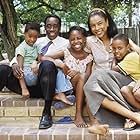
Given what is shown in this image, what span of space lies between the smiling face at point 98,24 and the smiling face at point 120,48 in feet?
0.69

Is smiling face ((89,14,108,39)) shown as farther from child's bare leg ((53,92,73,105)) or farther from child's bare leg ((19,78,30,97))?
child's bare leg ((19,78,30,97))

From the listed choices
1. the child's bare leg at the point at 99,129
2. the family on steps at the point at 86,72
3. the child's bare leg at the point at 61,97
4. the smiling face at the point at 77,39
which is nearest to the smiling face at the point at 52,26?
the family on steps at the point at 86,72

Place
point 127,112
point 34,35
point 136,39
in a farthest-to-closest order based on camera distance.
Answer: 1. point 136,39
2. point 34,35
3. point 127,112

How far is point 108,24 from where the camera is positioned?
134 inches

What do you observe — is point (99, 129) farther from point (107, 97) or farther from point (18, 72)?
point (18, 72)

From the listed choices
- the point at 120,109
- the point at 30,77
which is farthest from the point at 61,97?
the point at 120,109

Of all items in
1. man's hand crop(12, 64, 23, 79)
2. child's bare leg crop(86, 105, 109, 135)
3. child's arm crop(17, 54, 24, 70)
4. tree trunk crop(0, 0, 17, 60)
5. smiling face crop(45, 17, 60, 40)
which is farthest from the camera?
tree trunk crop(0, 0, 17, 60)

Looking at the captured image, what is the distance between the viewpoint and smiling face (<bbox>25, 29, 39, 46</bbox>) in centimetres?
343

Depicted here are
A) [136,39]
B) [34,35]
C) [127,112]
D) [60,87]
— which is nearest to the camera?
[127,112]

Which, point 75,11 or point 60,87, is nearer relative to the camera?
point 60,87

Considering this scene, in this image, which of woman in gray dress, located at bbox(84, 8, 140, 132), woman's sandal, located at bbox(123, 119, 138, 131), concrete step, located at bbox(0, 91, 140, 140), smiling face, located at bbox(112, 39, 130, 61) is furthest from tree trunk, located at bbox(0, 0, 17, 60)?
woman's sandal, located at bbox(123, 119, 138, 131)

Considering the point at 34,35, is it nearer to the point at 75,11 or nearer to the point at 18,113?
the point at 18,113

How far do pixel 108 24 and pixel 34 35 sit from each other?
714 mm

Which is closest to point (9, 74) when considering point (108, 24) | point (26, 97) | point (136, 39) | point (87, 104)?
point (26, 97)
